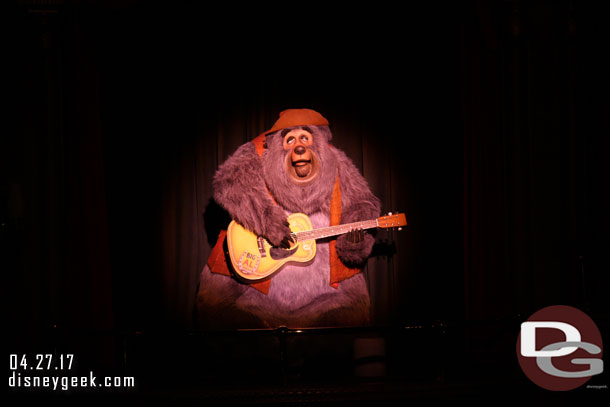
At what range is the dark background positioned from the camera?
4066 mm

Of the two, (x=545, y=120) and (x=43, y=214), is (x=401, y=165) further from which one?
(x=43, y=214)

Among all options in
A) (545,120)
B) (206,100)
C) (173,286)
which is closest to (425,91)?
(545,120)

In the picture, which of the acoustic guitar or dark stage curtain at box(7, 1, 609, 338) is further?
dark stage curtain at box(7, 1, 609, 338)

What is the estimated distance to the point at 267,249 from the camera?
148 inches

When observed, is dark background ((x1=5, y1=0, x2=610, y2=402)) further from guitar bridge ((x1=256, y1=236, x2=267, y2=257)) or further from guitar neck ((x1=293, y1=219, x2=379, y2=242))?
guitar bridge ((x1=256, y1=236, x2=267, y2=257))

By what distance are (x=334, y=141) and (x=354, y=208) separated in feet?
2.62

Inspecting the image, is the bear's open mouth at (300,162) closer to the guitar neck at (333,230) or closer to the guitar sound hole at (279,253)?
the guitar neck at (333,230)

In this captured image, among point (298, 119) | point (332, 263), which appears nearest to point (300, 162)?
point (298, 119)

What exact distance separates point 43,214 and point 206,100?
149 cm

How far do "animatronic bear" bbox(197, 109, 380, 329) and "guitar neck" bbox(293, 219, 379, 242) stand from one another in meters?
0.04

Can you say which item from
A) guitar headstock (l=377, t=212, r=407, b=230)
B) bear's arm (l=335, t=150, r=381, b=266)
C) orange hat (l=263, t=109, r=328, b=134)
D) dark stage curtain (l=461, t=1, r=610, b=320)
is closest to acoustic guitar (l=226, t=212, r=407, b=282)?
guitar headstock (l=377, t=212, r=407, b=230)

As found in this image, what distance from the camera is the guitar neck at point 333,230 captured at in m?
3.81

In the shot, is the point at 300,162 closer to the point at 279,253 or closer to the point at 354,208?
the point at 354,208

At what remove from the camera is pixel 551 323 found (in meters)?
3.59
